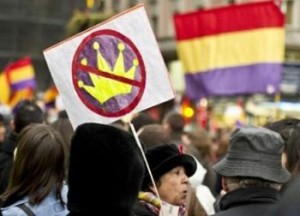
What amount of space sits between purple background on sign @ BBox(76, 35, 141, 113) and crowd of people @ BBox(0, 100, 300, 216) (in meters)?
0.24

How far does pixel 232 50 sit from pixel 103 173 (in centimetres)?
729

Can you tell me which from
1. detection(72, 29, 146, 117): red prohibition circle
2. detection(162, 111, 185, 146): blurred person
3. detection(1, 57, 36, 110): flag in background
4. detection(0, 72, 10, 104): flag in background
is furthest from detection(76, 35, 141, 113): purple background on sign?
detection(0, 72, 10, 104): flag in background

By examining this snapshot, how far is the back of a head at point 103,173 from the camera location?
3459 millimetres

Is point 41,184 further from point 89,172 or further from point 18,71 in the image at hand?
point 18,71

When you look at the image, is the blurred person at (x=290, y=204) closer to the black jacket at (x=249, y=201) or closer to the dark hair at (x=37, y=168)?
the black jacket at (x=249, y=201)

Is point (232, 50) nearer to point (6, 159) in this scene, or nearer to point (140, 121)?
point (140, 121)

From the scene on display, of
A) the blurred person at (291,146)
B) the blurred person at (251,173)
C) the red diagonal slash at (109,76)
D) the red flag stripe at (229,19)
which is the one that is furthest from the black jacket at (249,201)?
the red flag stripe at (229,19)

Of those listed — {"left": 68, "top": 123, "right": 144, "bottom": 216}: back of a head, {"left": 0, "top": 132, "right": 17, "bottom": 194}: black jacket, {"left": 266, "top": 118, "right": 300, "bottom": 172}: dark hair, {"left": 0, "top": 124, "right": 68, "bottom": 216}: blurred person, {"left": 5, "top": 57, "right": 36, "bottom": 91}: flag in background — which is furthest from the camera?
{"left": 5, "top": 57, "right": 36, "bottom": 91}: flag in background

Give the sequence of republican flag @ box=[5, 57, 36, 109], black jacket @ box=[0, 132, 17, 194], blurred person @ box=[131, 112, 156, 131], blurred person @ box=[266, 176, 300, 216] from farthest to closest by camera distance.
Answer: republican flag @ box=[5, 57, 36, 109], blurred person @ box=[131, 112, 156, 131], black jacket @ box=[0, 132, 17, 194], blurred person @ box=[266, 176, 300, 216]

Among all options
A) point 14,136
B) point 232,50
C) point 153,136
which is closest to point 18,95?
point 232,50

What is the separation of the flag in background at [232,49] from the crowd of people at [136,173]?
4054 millimetres

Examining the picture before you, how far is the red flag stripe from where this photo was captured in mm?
10336

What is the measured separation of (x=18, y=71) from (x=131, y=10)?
13914 mm

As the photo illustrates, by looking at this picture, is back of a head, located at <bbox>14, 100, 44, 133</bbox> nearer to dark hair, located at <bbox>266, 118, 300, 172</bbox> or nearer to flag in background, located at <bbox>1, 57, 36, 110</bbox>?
dark hair, located at <bbox>266, 118, 300, 172</bbox>
